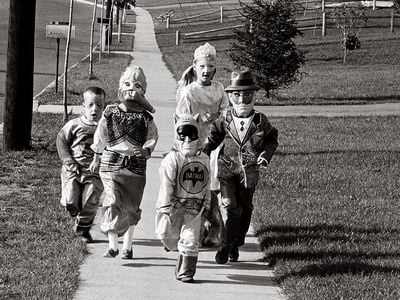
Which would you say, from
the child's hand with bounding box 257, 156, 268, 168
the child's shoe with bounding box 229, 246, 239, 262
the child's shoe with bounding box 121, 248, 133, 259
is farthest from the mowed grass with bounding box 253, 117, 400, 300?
the child's shoe with bounding box 121, 248, 133, 259

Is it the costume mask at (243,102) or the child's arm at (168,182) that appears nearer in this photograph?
the child's arm at (168,182)

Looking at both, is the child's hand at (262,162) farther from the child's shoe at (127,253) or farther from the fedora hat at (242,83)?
the child's shoe at (127,253)

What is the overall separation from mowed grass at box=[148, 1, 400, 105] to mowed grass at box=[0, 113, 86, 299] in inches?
430

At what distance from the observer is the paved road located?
28.5 meters

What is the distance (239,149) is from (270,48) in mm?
16154

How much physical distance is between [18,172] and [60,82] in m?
14.0

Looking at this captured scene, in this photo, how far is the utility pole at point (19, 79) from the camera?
14.5 meters

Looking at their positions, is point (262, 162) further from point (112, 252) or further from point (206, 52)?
point (112, 252)

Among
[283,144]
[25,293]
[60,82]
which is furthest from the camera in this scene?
[60,82]

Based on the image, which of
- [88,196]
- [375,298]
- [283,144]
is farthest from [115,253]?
[283,144]

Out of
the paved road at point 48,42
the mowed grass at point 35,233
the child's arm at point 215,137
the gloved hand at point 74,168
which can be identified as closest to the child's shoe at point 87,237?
the mowed grass at point 35,233

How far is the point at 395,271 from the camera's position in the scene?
8133mm

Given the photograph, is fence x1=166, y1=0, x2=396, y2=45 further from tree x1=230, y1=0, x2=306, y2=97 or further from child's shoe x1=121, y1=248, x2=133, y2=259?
child's shoe x1=121, y1=248, x2=133, y2=259

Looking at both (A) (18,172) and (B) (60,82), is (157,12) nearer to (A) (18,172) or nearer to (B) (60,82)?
(B) (60,82)
